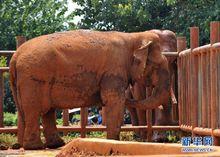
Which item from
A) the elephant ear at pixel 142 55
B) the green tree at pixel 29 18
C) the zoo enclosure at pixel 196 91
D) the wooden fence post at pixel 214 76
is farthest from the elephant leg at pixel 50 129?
the green tree at pixel 29 18

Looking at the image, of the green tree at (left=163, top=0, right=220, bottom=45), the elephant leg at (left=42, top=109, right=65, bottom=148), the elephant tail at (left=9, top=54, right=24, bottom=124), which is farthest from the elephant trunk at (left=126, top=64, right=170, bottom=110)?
the green tree at (left=163, top=0, right=220, bottom=45)

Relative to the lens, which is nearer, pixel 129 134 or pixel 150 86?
pixel 150 86

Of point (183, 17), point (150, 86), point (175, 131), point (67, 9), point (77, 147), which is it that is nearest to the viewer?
point (77, 147)

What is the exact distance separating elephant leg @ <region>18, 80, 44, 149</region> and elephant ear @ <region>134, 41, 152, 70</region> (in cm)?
175

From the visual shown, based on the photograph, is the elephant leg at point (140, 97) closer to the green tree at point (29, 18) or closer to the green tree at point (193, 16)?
the green tree at point (193, 16)

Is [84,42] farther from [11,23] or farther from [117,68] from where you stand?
[11,23]

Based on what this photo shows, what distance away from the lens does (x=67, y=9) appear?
2934 centimetres

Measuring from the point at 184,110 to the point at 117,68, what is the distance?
1866mm

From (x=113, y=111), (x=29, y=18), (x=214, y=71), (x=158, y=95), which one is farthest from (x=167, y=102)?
(x=29, y=18)

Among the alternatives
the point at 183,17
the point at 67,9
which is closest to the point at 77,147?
the point at 183,17

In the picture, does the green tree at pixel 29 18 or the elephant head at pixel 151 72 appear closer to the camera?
the elephant head at pixel 151 72

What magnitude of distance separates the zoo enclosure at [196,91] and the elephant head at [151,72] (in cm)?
43

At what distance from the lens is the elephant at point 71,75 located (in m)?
10.6

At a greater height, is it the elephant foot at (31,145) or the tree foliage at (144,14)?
the tree foliage at (144,14)
